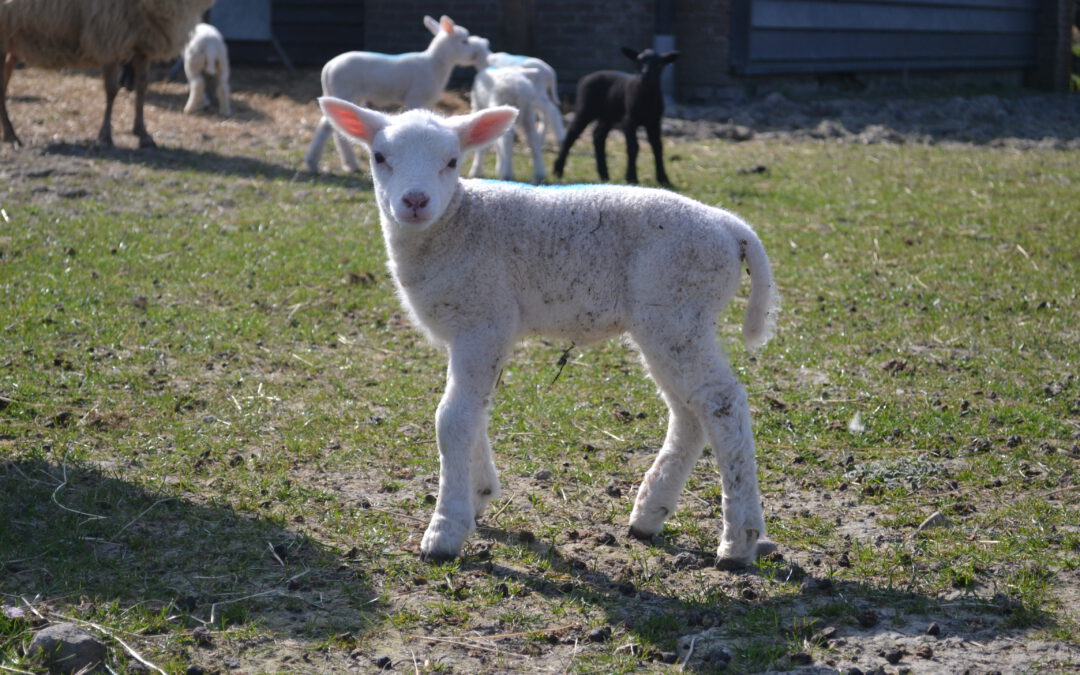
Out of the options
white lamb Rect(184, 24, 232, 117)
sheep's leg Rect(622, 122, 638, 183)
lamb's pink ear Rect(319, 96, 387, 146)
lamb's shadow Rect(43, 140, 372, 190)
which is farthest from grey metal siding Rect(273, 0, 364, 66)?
lamb's pink ear Rect(319, 96, 387, 146)

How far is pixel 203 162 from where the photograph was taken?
40.4 feet

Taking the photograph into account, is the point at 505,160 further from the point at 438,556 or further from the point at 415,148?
the point at 438,556

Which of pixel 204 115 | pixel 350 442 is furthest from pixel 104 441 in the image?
pixel 204 115

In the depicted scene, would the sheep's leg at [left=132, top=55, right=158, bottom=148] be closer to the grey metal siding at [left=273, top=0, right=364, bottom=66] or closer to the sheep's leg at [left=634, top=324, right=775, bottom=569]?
the grey metal siding at [left=273, top=0, right=364, bottom=66]

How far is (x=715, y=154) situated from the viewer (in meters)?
14.2

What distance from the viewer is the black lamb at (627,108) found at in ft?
39.1

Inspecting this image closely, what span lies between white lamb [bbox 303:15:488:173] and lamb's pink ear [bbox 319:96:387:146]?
749cm

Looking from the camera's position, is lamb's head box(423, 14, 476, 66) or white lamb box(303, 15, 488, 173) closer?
white lamb box(303, 15, 488, 173)

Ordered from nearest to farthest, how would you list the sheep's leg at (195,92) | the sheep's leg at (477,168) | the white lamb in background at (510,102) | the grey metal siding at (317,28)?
the white lamb in background at (510,102)
the sheep's leg at (477,168)
the sheep's leg at (195,92)
the grey metal siding at (317,28)

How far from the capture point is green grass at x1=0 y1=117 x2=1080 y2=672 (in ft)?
13.0

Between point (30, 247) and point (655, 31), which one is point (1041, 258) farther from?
point (655, 31)

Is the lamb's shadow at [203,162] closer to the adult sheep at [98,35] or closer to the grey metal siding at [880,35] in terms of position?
the adult sheep at [98,35]

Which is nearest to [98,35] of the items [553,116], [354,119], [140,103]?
[140,103]

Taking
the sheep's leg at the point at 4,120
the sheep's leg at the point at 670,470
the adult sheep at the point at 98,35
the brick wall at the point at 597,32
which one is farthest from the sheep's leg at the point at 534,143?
the sheep's leg at the point at 670,470
